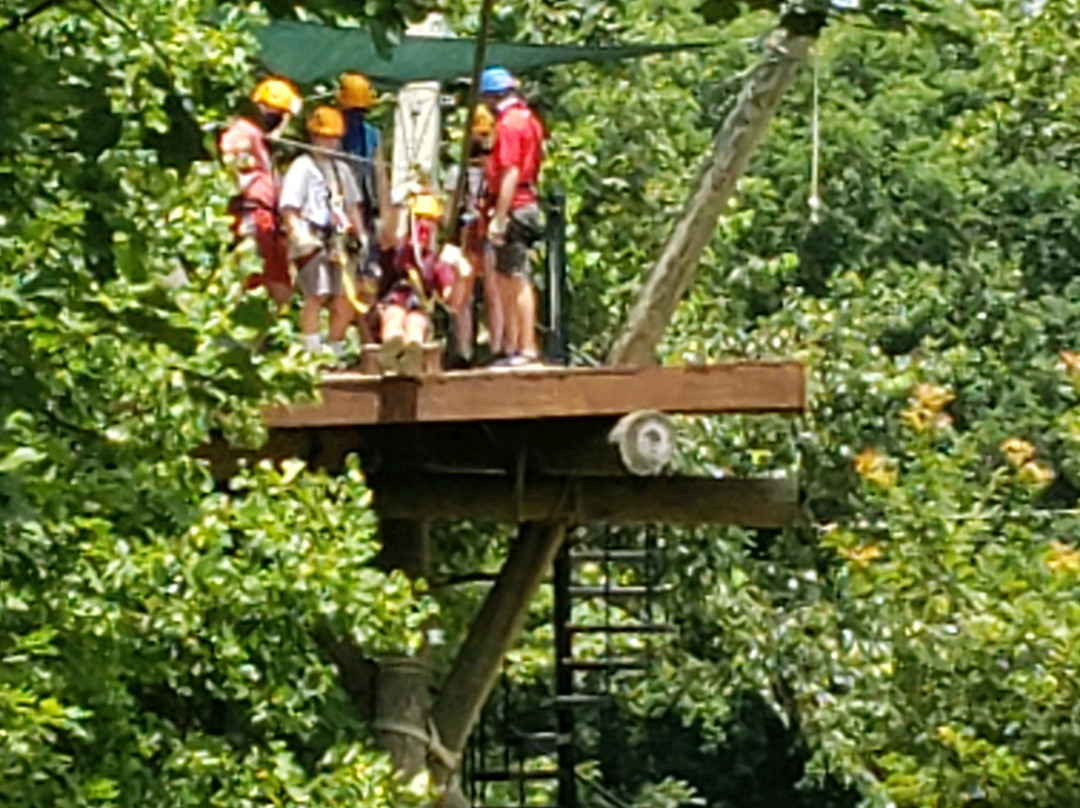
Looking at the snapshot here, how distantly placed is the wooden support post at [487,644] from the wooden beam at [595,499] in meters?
0.17

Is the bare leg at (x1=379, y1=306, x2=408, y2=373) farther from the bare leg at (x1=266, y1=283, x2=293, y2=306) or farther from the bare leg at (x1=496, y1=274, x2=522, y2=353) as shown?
the bare leg at (x1=496, y1=274, x2=522, y2=353)

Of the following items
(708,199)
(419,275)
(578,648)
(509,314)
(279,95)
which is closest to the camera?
(279,95)

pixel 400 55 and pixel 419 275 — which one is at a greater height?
pixel 400 55

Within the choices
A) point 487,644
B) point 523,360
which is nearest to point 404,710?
point 487,644

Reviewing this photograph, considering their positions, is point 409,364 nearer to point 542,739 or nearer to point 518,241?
point 518,241

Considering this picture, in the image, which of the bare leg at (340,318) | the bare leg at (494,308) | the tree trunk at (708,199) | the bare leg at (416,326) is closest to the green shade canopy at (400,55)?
the tree trunk at (708,199)

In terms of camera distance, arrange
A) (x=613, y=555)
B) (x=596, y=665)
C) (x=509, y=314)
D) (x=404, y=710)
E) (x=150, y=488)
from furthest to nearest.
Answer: (x=613, y=555) → (x=596, y=665) → (x=404, y=710) → (x=509, y=314) → (x=150, y=488)

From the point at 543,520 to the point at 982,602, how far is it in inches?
58.2

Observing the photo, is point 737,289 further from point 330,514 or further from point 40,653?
point 40,653

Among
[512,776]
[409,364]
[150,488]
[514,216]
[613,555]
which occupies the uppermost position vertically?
[514,216]

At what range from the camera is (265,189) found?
8227mm

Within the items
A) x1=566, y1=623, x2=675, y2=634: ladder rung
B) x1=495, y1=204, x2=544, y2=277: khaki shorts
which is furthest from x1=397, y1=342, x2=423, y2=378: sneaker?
x1=566, y1=623, x2=675, y2=634: ladder rung

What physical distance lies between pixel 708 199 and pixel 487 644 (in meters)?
1.53

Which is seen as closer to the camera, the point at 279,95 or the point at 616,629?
the point at 279,95
